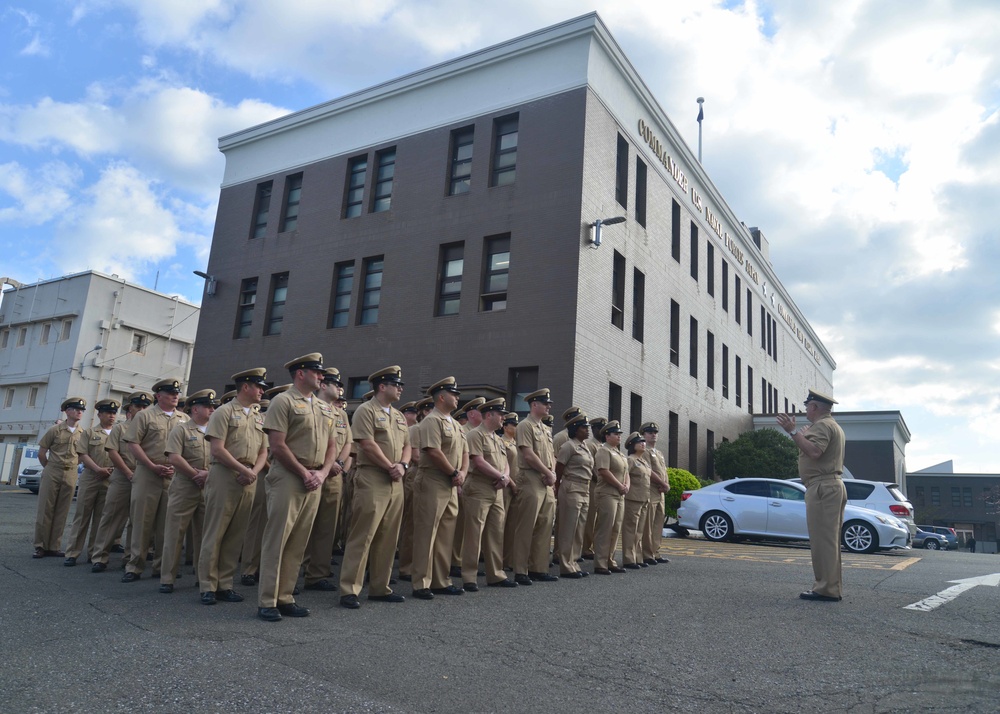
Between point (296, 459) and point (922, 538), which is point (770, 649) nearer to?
point (296, 459)

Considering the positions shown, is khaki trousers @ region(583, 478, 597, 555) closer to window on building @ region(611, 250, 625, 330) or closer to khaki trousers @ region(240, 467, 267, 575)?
khaki trousers @ region(240, 467, 267, 575)

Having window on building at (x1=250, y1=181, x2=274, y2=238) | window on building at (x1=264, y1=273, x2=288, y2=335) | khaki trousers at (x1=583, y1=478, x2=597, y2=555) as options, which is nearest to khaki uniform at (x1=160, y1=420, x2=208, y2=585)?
khaki trousers at (x1=583, y1=478, x2=597, y2=555)

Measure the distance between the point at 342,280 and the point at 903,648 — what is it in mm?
19870

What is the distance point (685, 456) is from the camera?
24.7m

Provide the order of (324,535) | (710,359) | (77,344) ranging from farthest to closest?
(77,344), (710,359), (324,535)

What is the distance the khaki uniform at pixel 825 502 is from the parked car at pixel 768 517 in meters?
7.65

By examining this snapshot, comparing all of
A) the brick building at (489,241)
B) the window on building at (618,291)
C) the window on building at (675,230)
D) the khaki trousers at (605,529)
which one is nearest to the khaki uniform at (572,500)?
the khaki trousers at (605,529)

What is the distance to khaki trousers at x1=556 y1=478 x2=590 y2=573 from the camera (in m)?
8.77

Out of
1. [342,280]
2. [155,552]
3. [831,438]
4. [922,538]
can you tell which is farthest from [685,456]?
[155,552]

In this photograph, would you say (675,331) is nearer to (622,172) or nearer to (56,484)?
(622,172)

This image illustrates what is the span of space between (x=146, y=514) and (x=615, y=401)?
14.2 meters

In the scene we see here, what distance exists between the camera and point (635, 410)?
21.3 metres

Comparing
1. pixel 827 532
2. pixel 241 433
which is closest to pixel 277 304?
pixel 241 433

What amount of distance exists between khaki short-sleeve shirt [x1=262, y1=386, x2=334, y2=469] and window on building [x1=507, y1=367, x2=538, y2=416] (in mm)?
12292
